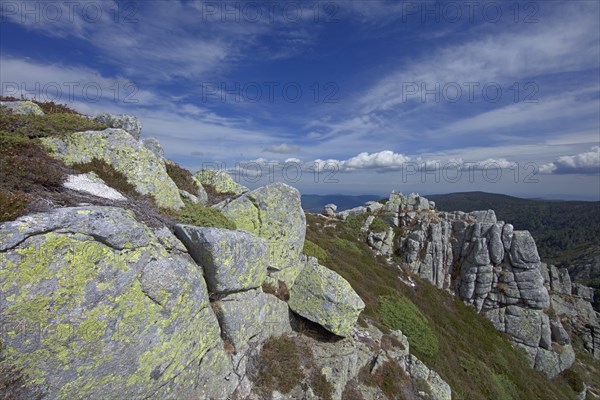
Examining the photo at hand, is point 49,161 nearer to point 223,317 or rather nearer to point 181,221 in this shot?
point 181,221

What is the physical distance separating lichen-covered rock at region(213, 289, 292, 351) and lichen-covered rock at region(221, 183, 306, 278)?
6.68ft

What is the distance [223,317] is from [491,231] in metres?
46.8

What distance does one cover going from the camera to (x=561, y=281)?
6384cm

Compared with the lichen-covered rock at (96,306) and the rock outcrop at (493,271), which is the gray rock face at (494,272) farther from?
the lichen-covered rock at (96,306)

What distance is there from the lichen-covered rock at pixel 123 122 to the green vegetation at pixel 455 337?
17710mm

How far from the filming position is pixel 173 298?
26.0ft

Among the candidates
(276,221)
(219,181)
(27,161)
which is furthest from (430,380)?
(27,161)

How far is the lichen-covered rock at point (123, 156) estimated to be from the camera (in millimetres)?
10930

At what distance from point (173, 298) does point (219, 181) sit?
1313 centimetres

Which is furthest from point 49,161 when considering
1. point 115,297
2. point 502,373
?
point 502,373

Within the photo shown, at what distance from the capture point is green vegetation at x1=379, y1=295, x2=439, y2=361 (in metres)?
21.2

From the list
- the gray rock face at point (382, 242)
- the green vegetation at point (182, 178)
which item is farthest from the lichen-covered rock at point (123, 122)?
the gray rock face at point (382, 242)

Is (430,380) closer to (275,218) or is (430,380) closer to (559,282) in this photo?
(275,218)

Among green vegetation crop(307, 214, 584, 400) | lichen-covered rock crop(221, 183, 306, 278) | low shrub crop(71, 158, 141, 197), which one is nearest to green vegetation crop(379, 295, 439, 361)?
green vegetation crop(307, 214, 584, 400)
